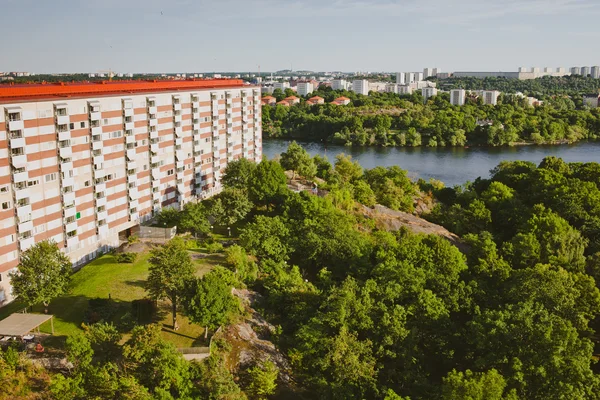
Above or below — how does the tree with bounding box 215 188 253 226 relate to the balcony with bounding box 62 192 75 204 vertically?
below

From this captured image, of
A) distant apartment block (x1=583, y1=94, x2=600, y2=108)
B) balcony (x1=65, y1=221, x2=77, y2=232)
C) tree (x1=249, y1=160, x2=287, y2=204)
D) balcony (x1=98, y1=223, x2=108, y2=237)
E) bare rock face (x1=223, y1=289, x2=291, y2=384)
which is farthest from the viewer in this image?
distant apartment block (x1=583, y1=94, x2=600, y2=108)

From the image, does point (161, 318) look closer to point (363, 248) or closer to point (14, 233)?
point (14, 233)

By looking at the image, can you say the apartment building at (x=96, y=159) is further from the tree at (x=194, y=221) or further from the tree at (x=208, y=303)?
the tree at (x=208, y=303)

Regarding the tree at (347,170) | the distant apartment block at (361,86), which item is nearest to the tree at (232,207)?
the tree at (347,170)

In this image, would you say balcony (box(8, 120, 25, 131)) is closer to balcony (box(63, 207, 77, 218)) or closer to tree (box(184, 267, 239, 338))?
balcony (box(63, 207, 77, 218))

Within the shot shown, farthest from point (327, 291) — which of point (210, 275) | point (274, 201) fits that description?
point (274, 201)

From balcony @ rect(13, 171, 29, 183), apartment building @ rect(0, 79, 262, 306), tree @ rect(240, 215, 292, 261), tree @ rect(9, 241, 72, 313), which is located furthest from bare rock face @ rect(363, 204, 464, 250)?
balcony @ rect(13, 171, 29, 183)

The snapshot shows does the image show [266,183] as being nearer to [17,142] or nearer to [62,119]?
[62,119]
